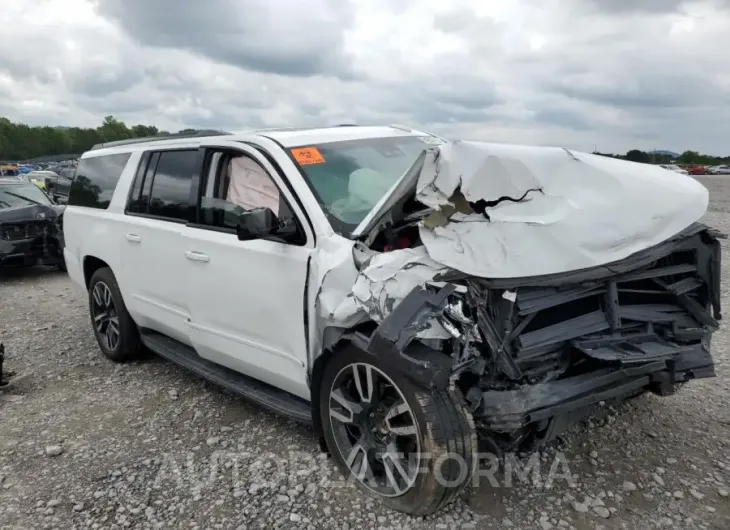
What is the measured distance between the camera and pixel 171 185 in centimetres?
439

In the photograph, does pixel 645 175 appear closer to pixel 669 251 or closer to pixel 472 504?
pixel 669 251

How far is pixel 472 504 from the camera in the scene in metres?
3.00

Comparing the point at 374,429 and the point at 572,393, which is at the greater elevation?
the point at 572,393

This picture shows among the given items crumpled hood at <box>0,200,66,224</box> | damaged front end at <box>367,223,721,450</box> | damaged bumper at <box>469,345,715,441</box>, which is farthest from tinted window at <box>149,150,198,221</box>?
crumpled hood at <box>0,200,66,224</box>

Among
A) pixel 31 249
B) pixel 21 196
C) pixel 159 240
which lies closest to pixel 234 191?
pixel 159 240

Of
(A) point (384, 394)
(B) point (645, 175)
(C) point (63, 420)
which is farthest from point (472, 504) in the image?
(C) point (63, 420)

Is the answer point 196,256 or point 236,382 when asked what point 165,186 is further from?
point 236,382

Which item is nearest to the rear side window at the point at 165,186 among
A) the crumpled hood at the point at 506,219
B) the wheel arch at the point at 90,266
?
the wheel arch at the point at 90,266

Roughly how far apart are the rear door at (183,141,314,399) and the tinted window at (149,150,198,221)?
19cm

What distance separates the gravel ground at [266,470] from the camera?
9.64ft

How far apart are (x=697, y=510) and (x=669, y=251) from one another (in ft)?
3.99

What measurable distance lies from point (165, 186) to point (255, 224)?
1.60 m

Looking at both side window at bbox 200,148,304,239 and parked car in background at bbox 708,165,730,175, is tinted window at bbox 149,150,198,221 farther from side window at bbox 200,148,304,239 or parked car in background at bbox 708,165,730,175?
parked car in background at bbox 708,165,730,175

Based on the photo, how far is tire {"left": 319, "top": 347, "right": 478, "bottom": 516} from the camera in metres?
2.62
